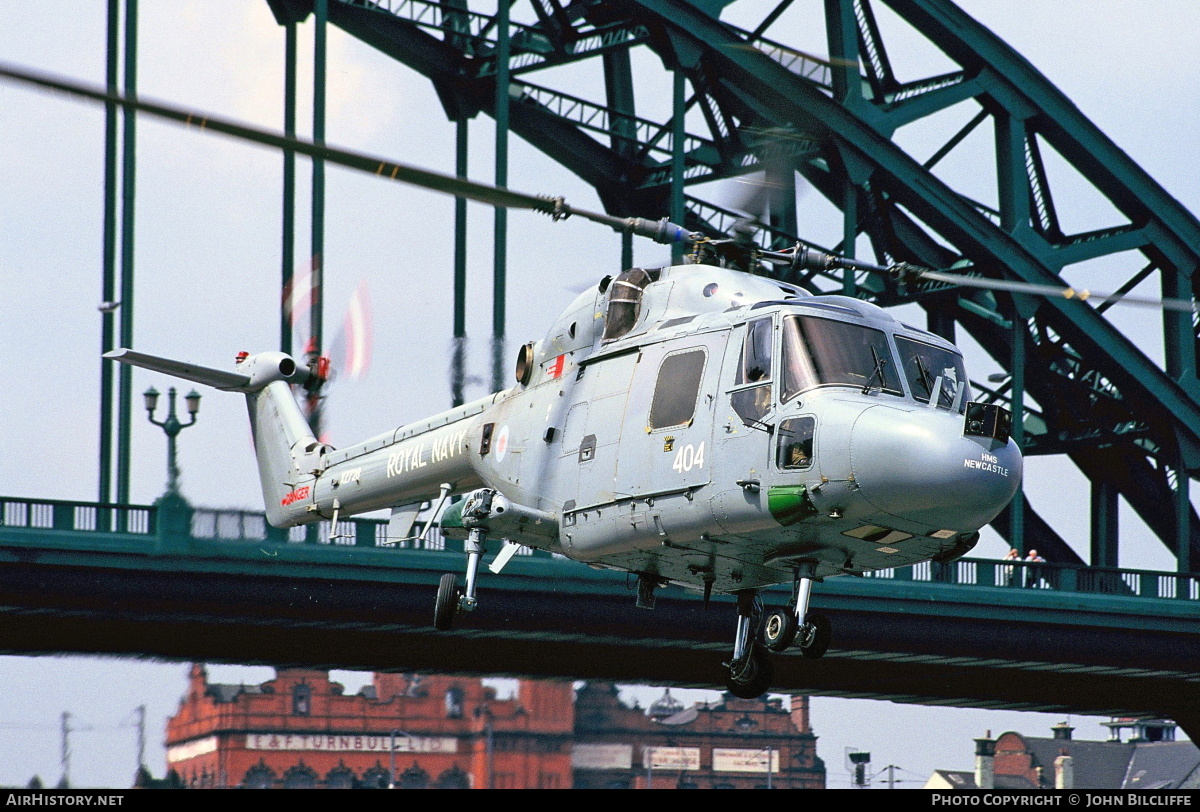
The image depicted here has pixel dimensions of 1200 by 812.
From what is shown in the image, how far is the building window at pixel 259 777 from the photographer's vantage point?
5025 centimetres

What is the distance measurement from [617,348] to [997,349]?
38134 mm

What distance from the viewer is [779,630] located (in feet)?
65.3

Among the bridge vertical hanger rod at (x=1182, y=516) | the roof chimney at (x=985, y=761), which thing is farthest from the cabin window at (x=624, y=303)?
the roof chimney at (x=985, y=761)

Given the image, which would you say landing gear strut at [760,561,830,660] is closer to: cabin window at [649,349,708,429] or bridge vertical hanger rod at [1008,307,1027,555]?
cabin window at [649,349,708,429]

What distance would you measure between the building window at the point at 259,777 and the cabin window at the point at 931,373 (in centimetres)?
3381

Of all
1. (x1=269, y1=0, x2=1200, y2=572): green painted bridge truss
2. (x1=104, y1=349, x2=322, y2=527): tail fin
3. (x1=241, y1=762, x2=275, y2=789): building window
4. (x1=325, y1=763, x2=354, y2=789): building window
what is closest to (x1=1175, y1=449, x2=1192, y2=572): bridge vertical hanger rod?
(x1=269, y1=0, x2=1200, y2=572): green painted bridge truss

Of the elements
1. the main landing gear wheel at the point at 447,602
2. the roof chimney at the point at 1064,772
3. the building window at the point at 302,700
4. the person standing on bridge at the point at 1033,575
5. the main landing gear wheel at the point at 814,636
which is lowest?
the roof chimney at the point at 1064,772

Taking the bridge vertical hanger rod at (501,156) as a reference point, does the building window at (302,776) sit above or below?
below

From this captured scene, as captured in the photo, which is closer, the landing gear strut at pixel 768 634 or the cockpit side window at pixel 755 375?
the cockpit side window at pixel 755 375

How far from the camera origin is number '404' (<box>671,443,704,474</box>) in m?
19.7

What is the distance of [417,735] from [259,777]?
6119 millimetres

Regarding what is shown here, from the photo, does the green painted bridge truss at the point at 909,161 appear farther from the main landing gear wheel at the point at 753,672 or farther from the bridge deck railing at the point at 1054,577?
the main landing gear wheel at the point at 753,672

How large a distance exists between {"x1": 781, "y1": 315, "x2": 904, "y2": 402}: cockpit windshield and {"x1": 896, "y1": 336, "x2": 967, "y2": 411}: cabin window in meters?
0.21

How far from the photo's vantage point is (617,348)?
21.5 meters
